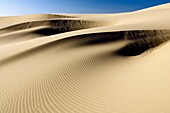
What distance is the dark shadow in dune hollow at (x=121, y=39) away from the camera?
12.4m

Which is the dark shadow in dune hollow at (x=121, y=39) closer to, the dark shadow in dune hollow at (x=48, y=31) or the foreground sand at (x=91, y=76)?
the foreground sand at (x=91, y=76)

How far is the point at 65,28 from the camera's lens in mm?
32812

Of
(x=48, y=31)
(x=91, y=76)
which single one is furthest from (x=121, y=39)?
(x=48, y=31)

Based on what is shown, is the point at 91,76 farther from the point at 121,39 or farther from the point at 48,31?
the point at 48,31

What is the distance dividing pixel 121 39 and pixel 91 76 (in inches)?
241

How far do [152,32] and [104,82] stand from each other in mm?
8280

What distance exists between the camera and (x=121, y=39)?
13992 millimetres

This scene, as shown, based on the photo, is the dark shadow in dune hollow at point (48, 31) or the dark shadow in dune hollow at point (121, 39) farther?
the dark shadow in dune hollow at point (48, 31)

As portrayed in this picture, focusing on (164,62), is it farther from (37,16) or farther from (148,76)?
(37,16)

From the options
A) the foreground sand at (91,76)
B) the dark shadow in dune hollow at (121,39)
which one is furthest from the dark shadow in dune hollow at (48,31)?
the foreground sand at (91,76)

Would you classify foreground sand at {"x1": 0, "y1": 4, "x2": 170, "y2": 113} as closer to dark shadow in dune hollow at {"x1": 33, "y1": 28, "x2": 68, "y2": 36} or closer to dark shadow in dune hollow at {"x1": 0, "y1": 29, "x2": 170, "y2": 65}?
dark shadow in dune hollow at {"x1": 0, "y1": 29, "x2": 170, "y2": 65}

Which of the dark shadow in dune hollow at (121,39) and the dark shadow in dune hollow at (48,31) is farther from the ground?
the dark shadow in dune hollow at (121,39)

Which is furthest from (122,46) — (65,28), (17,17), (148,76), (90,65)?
(17,17)

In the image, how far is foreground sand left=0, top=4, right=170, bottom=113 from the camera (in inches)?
234
